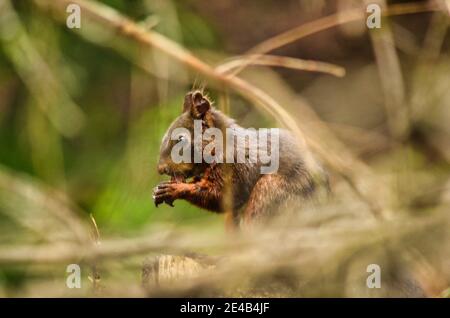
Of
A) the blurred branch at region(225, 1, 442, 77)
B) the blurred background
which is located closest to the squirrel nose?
the blurred background

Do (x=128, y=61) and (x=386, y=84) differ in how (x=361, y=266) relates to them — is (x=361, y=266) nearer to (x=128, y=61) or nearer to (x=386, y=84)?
(x=386, y=84)

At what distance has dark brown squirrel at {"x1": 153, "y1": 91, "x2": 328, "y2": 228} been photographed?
1.68m

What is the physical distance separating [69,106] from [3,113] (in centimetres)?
50

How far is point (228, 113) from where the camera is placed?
74.7 inches

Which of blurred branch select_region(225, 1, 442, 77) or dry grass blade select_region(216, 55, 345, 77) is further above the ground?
blurred branch select_region(225, 1, 442, 77)

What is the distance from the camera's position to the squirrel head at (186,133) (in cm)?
167

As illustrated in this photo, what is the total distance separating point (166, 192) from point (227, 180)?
0.41 feet

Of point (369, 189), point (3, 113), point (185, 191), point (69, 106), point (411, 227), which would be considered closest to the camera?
point (185, 191)

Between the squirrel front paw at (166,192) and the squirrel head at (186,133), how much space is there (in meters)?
0.02

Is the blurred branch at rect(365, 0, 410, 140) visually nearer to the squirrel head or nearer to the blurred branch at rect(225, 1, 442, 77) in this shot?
the blurred branch at rect(225, 1, 442, 77)

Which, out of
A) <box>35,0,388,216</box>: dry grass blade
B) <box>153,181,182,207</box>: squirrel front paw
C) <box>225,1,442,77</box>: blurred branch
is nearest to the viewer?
<box>153,181,182,207</box>: squirrel front paw

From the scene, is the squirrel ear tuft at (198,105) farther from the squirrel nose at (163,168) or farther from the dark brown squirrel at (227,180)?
the squirrel nose at (163,168)
